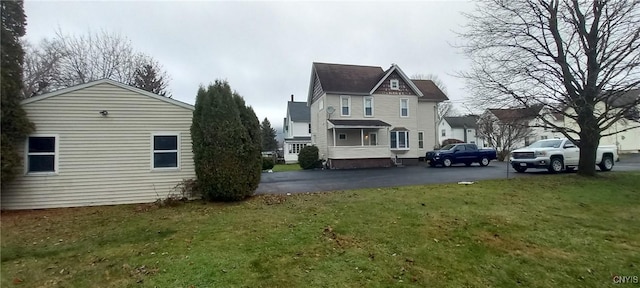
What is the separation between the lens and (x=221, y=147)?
9.52m

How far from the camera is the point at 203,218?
7.71m

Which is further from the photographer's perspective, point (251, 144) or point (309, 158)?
point (309, 158)

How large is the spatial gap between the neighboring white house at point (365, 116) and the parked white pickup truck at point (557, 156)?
10.1 meters

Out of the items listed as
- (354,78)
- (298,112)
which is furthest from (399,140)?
(298,112)

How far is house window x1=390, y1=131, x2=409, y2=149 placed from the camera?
25.6 meters

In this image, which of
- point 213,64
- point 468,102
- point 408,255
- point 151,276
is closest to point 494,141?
point 468,102

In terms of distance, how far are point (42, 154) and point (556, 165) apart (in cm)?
2213

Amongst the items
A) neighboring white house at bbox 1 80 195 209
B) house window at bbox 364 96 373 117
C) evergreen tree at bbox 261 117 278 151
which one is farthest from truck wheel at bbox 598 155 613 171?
evergreen tree at bbox 261 117 278 151

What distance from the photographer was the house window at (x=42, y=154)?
9.33 metres

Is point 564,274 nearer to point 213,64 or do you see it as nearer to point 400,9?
point 400,9

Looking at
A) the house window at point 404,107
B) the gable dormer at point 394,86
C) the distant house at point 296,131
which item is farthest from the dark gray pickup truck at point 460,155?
the distant house at point 296,131

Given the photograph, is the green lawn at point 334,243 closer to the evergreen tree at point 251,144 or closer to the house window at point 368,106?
the evergreen tree at point 251,144

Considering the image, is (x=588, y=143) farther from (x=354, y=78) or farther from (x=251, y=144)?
(x=354, y=78)

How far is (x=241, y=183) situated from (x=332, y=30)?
1251 cm
